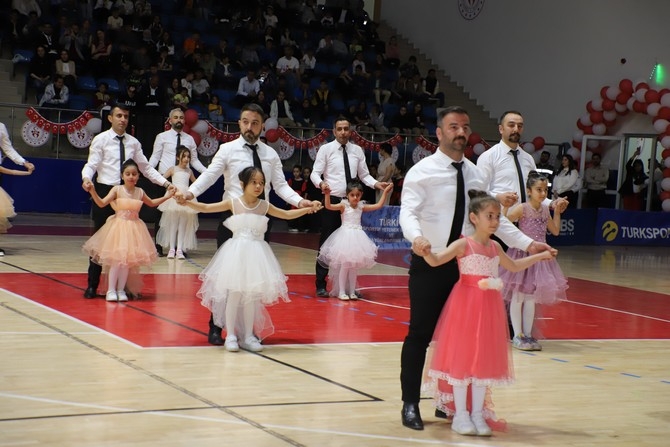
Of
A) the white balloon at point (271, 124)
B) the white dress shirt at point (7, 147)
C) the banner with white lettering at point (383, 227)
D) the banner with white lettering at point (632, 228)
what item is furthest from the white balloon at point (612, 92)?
the white dress shirt at point (7, 147)

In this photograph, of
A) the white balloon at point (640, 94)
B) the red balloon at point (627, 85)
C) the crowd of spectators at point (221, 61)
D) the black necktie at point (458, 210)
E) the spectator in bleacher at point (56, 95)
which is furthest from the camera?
the red balloon at point (627, 85)

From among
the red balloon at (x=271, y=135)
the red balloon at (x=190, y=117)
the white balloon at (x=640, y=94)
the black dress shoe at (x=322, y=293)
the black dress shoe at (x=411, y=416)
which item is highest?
the white balloon at (x=640, y=94)

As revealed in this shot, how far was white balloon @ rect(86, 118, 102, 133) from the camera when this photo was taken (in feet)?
58.7

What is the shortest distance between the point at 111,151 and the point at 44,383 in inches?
169

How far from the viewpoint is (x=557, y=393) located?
21.1 ft

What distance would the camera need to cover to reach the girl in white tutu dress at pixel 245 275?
726cm

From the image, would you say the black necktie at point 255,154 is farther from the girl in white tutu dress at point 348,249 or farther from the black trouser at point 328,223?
the black trouser at point 328,223

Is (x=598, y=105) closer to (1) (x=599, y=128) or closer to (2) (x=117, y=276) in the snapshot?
(1) (x=599, y=128)

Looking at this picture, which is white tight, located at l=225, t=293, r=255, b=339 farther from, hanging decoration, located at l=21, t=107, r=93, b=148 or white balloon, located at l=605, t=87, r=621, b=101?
white balloon, located at l=605, t=87, r=621, b=101

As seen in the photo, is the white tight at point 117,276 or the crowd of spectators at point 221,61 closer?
the white tight at point 117,276

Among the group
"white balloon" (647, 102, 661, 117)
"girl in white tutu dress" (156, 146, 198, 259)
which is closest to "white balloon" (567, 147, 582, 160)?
"white balloon" (647, 102, 661, 117)

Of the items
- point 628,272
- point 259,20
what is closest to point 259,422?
point 628,272

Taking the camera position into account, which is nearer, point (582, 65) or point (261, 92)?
point (261, 92)

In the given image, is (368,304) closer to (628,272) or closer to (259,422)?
(259,422)
